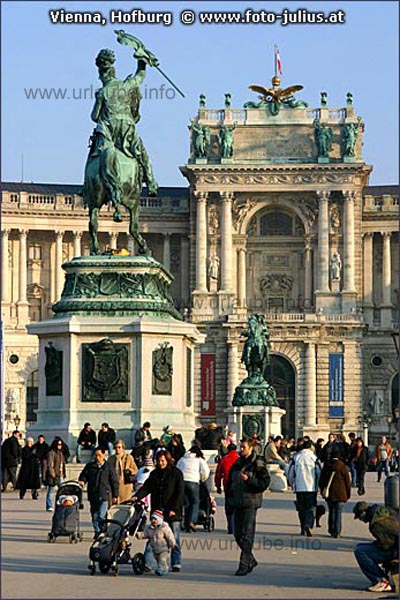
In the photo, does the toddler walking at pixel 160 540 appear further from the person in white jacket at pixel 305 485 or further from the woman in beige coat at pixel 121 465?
the person in white jacket at pixel 305 485

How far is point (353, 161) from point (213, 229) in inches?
335

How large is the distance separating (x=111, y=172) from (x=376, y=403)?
2156 inches

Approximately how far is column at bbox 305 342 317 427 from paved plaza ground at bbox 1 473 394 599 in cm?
5640

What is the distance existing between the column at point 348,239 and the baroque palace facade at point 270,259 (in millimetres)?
77

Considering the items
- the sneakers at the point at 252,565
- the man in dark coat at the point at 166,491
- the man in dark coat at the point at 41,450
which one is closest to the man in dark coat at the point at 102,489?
the man in dark coat at the point at 166,491

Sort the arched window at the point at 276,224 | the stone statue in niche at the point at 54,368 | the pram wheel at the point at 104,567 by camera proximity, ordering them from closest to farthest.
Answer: the pram wheel at the point at 104,567, the stone statue in niche at the point at 54,368, the arched window at the point at 276,224

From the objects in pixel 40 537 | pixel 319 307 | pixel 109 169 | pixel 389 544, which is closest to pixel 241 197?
pixel 319 307

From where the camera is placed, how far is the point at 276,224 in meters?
88.3

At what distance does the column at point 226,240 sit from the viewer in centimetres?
8525

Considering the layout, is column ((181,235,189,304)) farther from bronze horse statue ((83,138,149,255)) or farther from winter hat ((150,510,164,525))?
winter hat ((150,510,164,525))

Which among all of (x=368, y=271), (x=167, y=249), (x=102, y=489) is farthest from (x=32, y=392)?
(x=102, y=489)

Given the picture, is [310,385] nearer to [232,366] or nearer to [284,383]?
[284,383]

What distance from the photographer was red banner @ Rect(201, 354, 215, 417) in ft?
271

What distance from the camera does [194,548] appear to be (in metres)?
21.8
